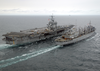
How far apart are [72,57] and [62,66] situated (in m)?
6.00

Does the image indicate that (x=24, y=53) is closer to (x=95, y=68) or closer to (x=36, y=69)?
(x=36, y=69)

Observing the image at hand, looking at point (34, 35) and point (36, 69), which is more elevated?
point (34, 35)

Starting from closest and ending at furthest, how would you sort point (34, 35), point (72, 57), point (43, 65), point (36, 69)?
point (36, 69)
point (43, 65)
point (72, 57)
point (34, 35)

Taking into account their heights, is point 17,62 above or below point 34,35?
below

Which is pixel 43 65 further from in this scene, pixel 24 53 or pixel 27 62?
pixel 24 53

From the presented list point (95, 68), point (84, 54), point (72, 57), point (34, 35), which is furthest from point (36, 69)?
point (34, 35)

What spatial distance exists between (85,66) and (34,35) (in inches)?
1013

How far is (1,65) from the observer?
79.5ft

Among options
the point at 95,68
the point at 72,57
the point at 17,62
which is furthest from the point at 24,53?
the point at 95,68

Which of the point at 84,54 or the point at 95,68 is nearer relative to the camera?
the point at 95,68

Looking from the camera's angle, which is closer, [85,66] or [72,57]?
[85,66]

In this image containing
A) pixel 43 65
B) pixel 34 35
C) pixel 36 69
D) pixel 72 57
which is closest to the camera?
pixel 36 69

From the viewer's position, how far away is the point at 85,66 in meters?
24.5

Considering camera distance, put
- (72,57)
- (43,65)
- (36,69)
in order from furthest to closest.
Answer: (72,57)
(43,65)
(36,69)
